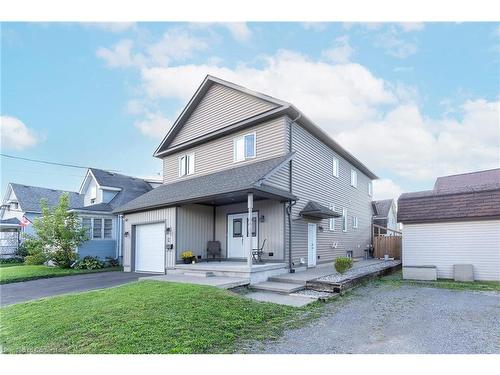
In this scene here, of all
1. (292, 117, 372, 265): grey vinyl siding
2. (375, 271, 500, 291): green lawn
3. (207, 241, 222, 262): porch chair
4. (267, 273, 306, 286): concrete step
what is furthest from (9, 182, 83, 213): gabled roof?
(375, 271, 500, 291): green lawn

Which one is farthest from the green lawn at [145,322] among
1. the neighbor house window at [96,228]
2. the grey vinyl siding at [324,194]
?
the neighbor house window at [96,228]

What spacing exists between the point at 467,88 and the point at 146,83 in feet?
44.5

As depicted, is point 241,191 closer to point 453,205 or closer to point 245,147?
point 245,147

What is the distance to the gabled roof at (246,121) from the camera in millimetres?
12083

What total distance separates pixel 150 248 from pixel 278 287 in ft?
24.7

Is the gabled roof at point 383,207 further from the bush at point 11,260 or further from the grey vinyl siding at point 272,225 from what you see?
the bush at point 11,260

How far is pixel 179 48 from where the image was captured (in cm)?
1113

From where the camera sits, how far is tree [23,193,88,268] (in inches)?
683

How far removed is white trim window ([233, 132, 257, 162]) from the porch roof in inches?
19.8

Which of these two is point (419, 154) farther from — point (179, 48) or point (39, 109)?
point (39, 109)

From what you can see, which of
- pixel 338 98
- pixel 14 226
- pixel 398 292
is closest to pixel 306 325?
pixel 398 292

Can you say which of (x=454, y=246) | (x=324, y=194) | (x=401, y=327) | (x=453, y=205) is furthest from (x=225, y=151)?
(x=401, y=327)

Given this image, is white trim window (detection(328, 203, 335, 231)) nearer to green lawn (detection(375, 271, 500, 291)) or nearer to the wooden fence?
green lawn (detection(375, 271, 500, 291))

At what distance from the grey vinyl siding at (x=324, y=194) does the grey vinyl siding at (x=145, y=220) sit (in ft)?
16.0
